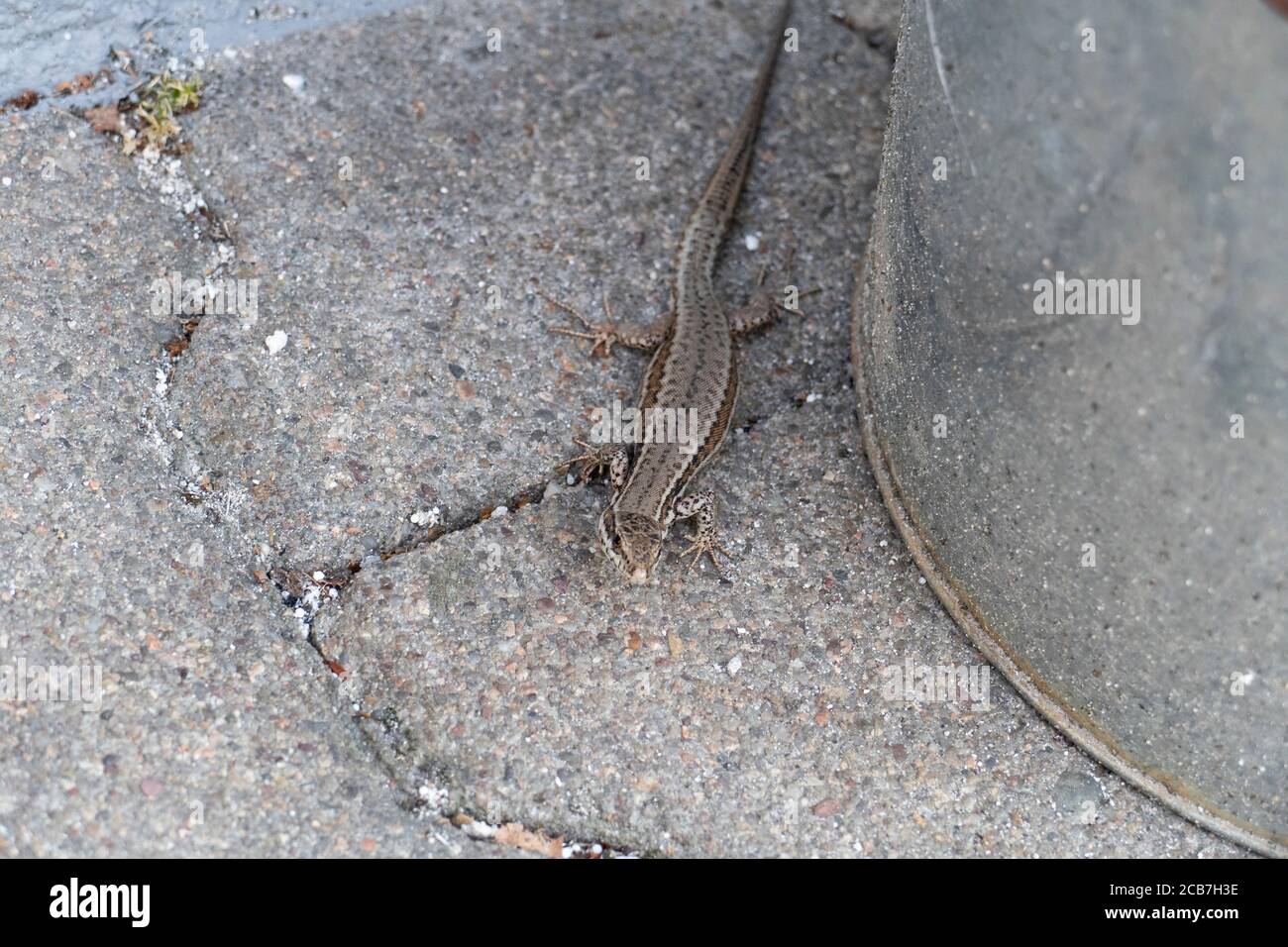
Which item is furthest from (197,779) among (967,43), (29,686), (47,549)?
(967,43)

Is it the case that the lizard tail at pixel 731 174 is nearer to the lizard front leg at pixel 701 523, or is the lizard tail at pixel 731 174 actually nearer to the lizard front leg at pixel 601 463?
the lizard front leg at pixel 601 463

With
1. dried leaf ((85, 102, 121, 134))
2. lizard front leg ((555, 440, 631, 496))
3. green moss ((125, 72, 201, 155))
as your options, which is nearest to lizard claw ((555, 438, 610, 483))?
lizard front leg ((555, 440, 631, 496))

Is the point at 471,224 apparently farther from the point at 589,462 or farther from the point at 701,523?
the point at 701,523

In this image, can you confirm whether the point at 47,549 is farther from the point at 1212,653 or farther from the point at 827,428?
the point at 1212,653

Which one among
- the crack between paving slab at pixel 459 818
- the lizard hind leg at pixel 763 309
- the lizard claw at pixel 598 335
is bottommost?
the crack between paving slab at pixel 459 818

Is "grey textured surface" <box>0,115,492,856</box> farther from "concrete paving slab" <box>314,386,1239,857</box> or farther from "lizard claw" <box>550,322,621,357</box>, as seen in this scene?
"lizard claw" <box>550,322,621,357</box>

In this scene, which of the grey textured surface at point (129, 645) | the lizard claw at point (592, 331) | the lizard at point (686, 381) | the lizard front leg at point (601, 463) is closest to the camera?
the grey textured surface at point (129, 645)

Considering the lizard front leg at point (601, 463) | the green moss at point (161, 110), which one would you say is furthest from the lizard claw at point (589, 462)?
the green moss at point (161, 110)

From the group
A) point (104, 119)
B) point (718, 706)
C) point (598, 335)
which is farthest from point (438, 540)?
point (104, 119)
